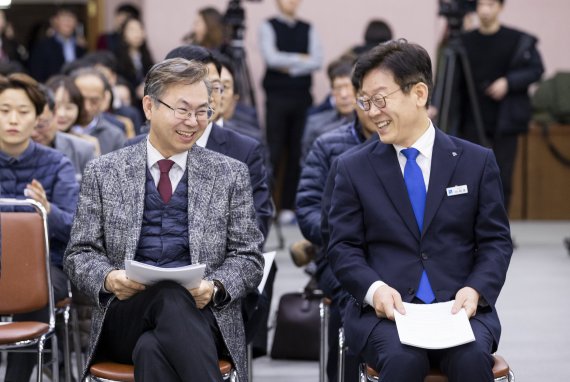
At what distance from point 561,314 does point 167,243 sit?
294 cm

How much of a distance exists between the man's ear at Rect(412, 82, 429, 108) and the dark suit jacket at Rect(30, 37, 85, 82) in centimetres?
585

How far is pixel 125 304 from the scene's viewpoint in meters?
3.13

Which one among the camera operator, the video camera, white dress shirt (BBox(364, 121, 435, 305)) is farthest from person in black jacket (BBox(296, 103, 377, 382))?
the camera operator

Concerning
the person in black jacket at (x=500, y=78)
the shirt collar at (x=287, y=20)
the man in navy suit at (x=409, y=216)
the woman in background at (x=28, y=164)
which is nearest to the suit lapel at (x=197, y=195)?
the man in navy suit at (x=409, y=216)

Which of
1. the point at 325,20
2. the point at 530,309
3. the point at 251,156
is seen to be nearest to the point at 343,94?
the point at 530,309

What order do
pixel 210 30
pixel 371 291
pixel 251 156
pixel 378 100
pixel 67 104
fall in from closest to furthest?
pixel 371 291
pixel 378 100
pixel 251 156
pixel 67 104
pixel 210 30

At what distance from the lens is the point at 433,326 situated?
9.71 feet

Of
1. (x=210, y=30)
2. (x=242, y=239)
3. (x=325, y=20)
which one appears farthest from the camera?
(x=325, y=20)

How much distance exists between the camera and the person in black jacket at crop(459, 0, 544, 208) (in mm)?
6922

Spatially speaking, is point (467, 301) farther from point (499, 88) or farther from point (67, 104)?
point (499, 88)

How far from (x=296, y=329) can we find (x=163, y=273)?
5.76 ft

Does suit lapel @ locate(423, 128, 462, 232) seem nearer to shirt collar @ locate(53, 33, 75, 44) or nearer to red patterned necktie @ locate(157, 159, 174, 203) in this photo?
red patterned necktie @ locate(157, 159, 174, 203)

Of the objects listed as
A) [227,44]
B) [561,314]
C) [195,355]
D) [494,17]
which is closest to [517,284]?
[561,314]

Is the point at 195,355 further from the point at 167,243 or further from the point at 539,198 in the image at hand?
the point at 539,198
